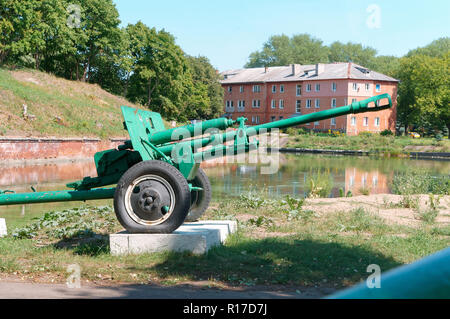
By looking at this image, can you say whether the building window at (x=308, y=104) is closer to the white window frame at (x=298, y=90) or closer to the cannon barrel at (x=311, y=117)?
the white window frame at (x=298, y=90)

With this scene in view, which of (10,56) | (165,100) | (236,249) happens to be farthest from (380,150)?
(236,249)

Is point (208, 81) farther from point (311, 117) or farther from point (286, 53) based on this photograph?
point (311, 117)

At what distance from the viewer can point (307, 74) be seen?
249 ft

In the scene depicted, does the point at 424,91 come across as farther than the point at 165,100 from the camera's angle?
Yes

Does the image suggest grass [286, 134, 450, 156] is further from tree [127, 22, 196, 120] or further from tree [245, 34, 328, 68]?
tree [245, 34, 328, 68]

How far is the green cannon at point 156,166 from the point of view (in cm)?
741

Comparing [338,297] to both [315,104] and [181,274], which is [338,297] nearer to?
[181,274]

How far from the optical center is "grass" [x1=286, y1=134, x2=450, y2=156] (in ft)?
179

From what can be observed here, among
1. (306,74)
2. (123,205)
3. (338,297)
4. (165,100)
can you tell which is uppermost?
(306,74)

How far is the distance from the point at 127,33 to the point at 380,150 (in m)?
32.2

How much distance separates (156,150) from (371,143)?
52709 millimetres

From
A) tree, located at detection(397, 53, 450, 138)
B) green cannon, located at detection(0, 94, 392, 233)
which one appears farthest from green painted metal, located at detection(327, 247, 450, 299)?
tree, located at detection(397, 53, 450, 138)

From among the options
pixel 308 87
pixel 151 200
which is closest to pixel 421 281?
pixel 151 200

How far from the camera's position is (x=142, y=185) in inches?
295
